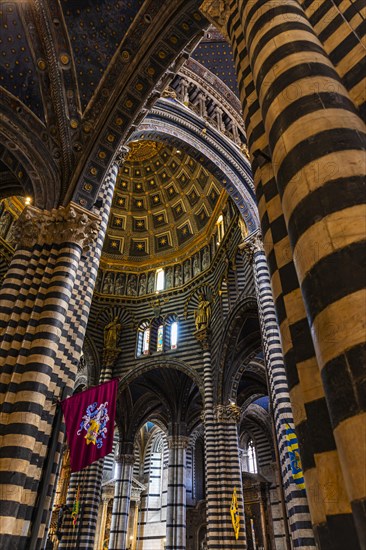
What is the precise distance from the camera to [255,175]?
4.21 metres

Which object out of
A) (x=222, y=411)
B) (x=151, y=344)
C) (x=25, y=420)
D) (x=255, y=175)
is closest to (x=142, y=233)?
(x=151, y=344)

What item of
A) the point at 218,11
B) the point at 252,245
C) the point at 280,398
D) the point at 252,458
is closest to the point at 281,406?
the point at 280,398

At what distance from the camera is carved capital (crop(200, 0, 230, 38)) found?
18.7ft

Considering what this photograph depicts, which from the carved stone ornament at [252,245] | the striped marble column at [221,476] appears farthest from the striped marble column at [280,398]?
the striped marble column at [221,476]

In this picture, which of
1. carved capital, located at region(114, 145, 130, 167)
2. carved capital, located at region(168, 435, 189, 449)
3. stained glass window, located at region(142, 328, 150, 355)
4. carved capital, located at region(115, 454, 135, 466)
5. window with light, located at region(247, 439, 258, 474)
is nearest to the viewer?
carved capital, located at region(114, 145, 130, 167)

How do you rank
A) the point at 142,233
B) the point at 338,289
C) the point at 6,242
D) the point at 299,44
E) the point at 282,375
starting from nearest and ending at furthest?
the point at 338,289 < the point at 299,44 < the point at 282,375 < the point at 6,242 < the point at 142,233

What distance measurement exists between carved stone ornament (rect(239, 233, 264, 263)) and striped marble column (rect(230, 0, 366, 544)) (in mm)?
10029

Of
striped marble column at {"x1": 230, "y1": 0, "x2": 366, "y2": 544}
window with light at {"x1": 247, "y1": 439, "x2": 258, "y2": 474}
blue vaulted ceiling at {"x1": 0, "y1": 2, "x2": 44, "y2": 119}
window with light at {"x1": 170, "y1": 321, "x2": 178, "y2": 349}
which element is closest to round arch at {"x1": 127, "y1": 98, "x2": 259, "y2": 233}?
blue vaulted ceiling at {"x1": 0, "y1": 2, "x2": 44, "y2": 119}

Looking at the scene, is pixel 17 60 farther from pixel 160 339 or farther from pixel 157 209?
pixel 160 339

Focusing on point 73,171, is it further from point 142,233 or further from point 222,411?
point 142,233

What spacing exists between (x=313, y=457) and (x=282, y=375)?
8.02m

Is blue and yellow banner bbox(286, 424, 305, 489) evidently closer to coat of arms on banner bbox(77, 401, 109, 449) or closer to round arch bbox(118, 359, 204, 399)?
coat of arms on banner bbox(77, 401, 109, 449)

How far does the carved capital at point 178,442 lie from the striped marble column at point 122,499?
2.55 m

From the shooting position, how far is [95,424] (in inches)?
280
